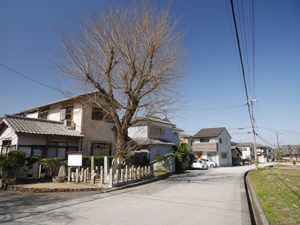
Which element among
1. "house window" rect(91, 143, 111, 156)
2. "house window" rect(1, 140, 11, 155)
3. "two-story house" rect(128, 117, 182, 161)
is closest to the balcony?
"two-story house" rect(128, 117, 182, 161)

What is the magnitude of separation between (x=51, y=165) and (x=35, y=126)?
3.73 m

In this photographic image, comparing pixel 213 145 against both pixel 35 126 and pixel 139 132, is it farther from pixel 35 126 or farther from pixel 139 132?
pixel 35 126

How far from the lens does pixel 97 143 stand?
18.1 meters

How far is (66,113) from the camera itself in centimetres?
1819

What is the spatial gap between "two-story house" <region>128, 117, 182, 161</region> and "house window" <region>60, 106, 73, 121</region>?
26.2 ft

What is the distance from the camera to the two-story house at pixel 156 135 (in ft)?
78.0

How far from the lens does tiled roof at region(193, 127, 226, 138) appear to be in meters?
39.6

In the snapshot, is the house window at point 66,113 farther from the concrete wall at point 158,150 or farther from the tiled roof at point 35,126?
the concrete wall at point 158,150

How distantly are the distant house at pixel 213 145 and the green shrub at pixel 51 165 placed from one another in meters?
30.2

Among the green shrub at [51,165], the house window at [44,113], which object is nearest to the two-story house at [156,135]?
the house window at [44,113]

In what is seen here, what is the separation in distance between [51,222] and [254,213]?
6.24m

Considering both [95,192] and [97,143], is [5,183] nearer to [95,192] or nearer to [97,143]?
[95,192]

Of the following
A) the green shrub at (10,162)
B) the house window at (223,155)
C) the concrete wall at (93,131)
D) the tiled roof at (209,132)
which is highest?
the tiled roof at (209,132)

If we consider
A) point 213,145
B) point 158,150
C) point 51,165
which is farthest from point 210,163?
point 51,165
